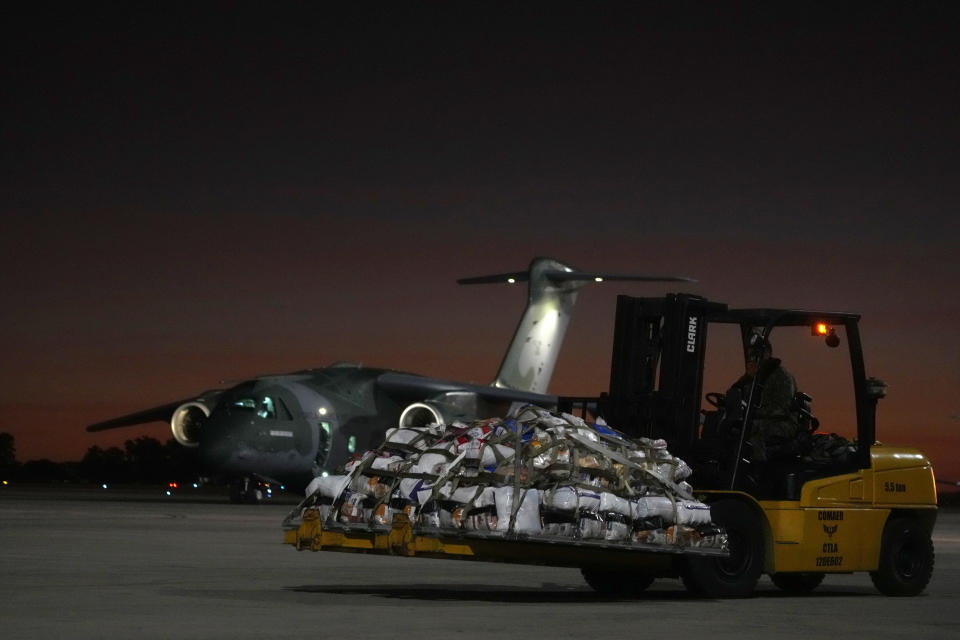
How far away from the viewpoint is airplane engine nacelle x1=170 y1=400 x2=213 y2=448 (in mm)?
39969

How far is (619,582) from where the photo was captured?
1367 centimetres

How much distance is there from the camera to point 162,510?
3316 centimetres

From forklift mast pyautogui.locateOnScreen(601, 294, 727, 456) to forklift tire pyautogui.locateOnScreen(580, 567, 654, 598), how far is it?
115 centimetres

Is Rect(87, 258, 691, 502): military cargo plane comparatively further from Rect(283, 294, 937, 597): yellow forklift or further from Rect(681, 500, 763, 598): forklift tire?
Rect(681, 500, 763, 598): forklift tire

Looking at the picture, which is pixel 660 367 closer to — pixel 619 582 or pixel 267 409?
pixel 619 582

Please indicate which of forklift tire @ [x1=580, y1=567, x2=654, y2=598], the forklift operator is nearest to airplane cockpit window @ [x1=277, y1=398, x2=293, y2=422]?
forklift tire @ [x1=580, y1=567, x2=654, y2=598]

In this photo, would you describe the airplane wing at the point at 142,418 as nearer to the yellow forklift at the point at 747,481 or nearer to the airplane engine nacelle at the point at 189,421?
the airplane engine nacelle at the point at 189,421

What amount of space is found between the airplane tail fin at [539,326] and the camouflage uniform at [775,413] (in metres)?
29.3

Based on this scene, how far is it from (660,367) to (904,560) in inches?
111

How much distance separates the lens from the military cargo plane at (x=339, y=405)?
1425 inches

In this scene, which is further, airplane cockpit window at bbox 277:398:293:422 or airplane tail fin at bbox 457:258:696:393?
airplane tail fin at bbox 457:258:696:393

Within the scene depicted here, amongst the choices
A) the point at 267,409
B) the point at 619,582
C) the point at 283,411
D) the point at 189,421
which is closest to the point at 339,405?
the point at 283,411

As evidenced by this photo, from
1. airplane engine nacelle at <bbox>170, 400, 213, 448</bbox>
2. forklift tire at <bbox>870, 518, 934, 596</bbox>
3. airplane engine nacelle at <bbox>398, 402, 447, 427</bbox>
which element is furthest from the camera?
airplane engine nacelle at <bbox>170, 400, 213, 448</bbox>

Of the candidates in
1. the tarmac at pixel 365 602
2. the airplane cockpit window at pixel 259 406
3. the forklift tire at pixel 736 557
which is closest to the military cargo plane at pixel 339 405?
the airplane cockpit window at pixel 259 406
